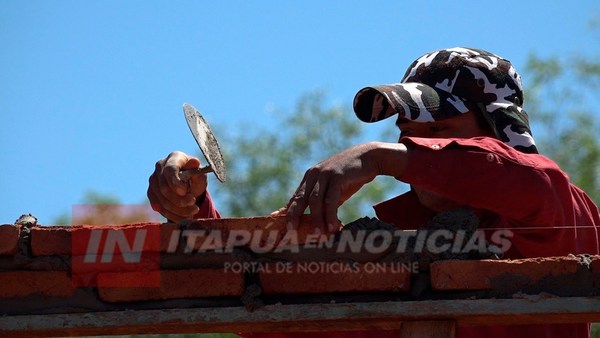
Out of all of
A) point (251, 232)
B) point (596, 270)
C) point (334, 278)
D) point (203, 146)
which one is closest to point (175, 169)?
point (203, 146)

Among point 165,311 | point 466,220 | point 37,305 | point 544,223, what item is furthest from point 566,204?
point 37,305

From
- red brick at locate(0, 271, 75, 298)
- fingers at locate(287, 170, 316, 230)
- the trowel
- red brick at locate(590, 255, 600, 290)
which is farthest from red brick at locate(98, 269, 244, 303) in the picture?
red brick at locate(590, 255, 600, 290)

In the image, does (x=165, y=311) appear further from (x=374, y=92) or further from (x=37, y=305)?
(x=374, y=92)

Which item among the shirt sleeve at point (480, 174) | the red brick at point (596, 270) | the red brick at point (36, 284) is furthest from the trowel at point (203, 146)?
the red brick at point (596, 270)

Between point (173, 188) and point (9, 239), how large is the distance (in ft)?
2.00

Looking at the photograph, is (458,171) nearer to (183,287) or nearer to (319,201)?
(319,201)

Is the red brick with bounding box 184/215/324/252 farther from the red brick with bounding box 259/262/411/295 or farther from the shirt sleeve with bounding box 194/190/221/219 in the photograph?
the shirt sleeve with bounding box 194/190/221/219

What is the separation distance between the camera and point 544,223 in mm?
3434

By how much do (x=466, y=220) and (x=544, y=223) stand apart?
0.29m

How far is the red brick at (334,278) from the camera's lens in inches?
129

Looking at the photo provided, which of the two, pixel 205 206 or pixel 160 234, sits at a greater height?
pixel 205 206

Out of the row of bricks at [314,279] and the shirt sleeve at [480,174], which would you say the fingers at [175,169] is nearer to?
the row of bricks at [314,279]

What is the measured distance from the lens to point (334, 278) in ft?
10.8

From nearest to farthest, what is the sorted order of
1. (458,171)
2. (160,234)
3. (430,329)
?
1. (430,329)
2. (458,171)
3. (160,234)
